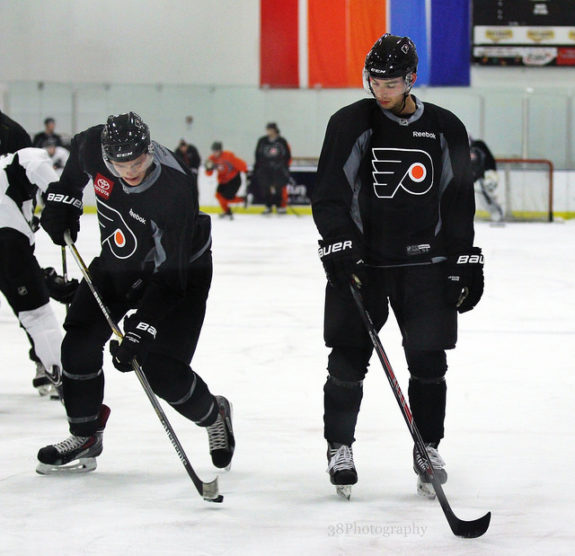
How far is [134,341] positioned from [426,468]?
74 cm

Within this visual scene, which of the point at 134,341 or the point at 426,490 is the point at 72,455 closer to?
the point at 134,341

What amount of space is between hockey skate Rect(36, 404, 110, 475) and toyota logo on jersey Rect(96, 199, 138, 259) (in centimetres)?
50

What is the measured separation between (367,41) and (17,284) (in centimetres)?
1063

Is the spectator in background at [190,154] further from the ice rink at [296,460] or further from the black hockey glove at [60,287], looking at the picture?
the black hockey glove at [60,287]

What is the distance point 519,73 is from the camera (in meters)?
14.2

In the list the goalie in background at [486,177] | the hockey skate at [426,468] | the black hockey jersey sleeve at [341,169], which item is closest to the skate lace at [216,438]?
the hockey skate at [426,468]

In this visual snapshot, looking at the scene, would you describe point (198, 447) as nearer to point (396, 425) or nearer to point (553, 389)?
point (396, 425)

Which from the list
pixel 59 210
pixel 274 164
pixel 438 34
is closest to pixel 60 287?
pixel 59 210

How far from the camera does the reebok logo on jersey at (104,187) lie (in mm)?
2582

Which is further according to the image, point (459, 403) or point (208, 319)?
point (208, 319)

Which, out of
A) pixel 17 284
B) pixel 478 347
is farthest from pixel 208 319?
pixel 17 284

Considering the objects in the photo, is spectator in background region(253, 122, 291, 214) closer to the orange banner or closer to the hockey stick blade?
the orange banner

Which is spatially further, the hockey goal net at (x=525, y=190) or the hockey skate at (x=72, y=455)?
the hockey goal net at (x=525, y=190)

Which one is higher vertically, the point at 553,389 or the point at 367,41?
the point at 367,41
